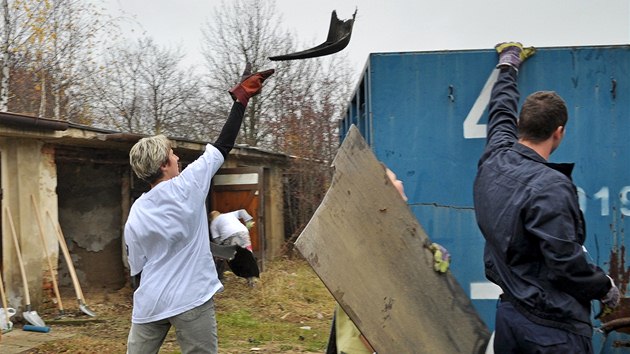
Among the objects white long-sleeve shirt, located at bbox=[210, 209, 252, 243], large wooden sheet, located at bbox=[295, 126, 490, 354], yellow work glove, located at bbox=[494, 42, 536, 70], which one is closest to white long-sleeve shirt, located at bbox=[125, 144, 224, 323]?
large wooden sheet, located at bbox=[295, 126, 490, 354]

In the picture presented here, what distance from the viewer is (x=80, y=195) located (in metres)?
9.86

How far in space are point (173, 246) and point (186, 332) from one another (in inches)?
16.4

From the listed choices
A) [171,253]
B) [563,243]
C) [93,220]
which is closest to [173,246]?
[171,253]

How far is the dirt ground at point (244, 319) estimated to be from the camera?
255 inches

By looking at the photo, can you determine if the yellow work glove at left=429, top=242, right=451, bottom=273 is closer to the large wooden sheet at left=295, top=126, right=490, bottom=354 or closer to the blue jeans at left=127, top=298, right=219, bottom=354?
the large wooden sheet at left=295, top=126, right=490, bottom=354

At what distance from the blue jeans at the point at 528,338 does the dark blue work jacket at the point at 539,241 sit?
1.0 inches

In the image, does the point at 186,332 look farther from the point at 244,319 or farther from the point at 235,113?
the point at 244,319

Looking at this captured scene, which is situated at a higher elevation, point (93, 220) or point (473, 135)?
point (473, 135)

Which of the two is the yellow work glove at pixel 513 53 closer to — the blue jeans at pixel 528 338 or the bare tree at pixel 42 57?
the blue jeans at pixel 528 338

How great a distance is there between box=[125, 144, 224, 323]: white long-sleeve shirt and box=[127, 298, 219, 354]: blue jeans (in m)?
0.04

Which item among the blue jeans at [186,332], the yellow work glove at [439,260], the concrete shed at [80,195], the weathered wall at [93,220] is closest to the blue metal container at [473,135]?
the yellow work glove at [439,260]

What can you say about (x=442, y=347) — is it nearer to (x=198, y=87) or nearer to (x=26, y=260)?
(x=26, y=260)

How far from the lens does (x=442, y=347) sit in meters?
2.66

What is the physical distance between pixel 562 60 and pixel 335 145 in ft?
36.3
